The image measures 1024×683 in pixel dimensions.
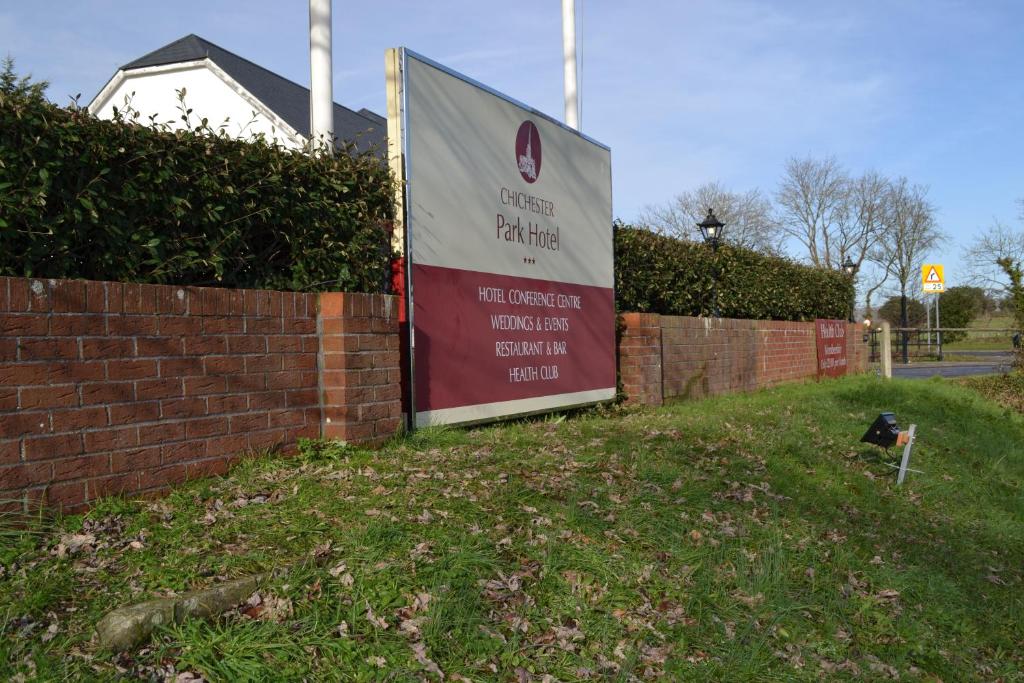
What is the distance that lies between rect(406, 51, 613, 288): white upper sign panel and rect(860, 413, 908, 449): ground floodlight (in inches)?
127

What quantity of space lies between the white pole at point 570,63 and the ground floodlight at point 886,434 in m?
5.64

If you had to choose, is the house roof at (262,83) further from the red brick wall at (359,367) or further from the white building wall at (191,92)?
the red brick wall at (359,367)

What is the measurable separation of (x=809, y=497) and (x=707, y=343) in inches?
228

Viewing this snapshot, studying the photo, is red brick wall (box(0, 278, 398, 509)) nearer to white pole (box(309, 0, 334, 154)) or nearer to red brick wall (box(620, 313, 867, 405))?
white pole (box(309, 0, 334, 154))

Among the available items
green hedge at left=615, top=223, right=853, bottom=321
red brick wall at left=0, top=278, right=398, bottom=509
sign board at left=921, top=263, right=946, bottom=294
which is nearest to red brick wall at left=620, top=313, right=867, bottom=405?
green hedge at left=615, top=223, right=853, bottom=321

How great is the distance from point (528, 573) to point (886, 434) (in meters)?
→ 4.89

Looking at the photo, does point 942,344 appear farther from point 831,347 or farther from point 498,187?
point 498,187

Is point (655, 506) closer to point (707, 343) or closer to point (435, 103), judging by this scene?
point (435, 103)

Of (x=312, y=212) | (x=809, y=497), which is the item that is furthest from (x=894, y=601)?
(x=312, y=212)

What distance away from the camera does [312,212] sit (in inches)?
226

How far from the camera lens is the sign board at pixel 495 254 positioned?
644cm

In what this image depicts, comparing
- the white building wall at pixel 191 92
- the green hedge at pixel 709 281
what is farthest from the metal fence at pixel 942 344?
the white building wall at pixel 191 92

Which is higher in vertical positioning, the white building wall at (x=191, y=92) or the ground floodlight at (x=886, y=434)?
the white building wall at (x=191, y=92)

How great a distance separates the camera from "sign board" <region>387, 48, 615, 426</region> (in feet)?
21.1
